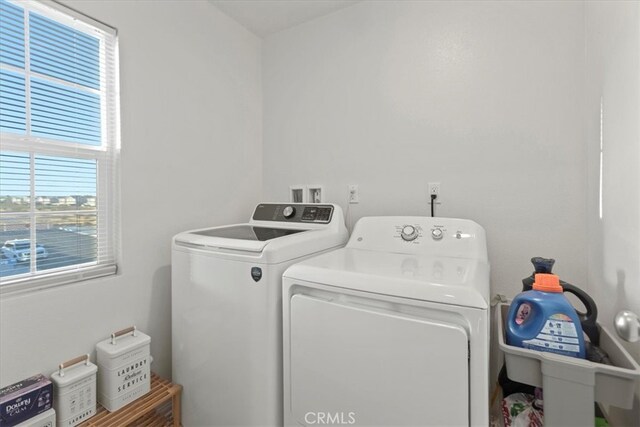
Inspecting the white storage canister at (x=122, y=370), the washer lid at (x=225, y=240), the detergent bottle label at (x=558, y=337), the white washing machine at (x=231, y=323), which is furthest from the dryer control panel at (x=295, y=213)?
the detergent bottle label at (x=558, y=337)

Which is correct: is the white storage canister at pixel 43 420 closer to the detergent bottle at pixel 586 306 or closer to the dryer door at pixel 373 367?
the dryer door at pixel 373 367

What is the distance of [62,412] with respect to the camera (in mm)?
1147

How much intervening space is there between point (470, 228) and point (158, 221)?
1.63m

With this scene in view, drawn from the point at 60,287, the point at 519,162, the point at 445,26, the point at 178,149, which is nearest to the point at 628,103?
the point at 519,162

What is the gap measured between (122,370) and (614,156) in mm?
2118

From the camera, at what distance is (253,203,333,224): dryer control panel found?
176cm

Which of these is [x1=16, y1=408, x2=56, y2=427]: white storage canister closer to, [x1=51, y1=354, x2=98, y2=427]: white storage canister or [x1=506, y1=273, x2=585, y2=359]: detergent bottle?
[x1=51, y1=354, x2=98, y2=427]: white storage canister

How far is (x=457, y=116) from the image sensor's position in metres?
1.65

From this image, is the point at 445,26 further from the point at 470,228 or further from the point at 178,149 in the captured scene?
the point at 178,149

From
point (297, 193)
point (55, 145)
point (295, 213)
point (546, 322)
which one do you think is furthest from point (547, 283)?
point (55, 145)

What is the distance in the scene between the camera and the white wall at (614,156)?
0.86 meters

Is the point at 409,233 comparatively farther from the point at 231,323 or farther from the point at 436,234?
the point at 231,323

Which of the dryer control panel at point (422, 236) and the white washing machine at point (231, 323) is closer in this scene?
the white washing machine at point (231, 323)

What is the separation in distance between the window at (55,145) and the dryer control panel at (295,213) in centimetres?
83
